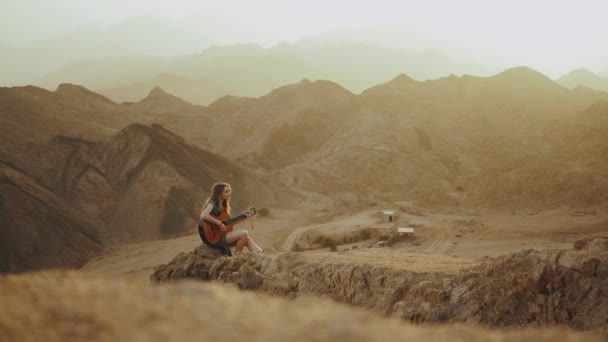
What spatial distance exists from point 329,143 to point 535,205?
19.8 meters

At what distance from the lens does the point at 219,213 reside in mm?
7992

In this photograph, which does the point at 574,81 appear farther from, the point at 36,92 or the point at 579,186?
the point at 36,92

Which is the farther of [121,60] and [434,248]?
[121,60]

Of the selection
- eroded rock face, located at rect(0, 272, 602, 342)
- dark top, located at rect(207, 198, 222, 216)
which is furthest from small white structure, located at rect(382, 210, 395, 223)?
eroded rock face, located at rect(0, 272, 602, 342)

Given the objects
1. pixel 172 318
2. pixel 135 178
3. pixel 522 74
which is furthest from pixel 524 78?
pixel 172 318

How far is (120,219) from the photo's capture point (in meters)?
25.6

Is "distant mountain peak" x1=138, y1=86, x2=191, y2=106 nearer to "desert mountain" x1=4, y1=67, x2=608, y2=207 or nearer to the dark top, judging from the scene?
"desert mountain" x1=4, y1=67, x2=608, y2=207

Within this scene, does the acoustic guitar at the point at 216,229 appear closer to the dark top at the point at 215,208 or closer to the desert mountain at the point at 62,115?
the dark top at the point at 215,208

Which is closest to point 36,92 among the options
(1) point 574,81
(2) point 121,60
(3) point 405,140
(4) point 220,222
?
(3) point 405,140

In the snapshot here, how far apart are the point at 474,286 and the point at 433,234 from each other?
14.9 m

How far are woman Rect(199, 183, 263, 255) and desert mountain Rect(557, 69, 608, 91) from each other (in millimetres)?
74509

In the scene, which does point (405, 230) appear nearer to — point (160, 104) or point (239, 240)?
point (239, 240)

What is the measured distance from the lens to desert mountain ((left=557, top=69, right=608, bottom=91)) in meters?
71.1

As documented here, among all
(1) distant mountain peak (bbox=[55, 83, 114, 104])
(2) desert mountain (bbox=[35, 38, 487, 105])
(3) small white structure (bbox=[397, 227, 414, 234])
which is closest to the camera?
(3) small white structure (bbox=[397, 227, 414, 234])
